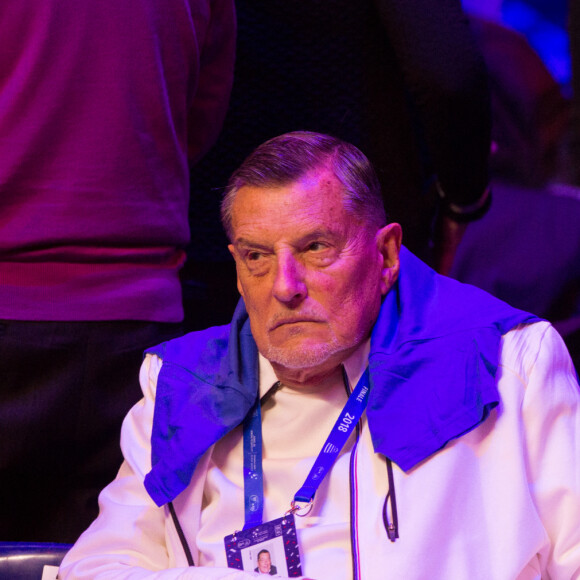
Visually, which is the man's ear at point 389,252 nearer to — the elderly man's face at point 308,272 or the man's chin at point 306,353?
the elderly man's face at point 308,272

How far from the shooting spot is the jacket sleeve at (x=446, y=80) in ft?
7.05

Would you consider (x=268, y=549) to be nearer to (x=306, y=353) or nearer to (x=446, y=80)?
(x=306, y=353)

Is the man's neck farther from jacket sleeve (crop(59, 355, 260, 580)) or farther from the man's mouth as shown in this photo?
jacket sleeve (crop(59, 355, 260, 580))

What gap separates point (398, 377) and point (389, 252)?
0.32 meters

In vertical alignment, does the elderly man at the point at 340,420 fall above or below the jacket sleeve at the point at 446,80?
below

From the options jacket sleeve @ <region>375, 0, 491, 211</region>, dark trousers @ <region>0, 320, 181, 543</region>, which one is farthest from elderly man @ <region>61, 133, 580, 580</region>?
jacket sleeve @ <region>375, 0, 491, 211</region>

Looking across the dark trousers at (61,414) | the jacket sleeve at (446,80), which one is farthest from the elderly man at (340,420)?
the jacket sleeve at (446,80)

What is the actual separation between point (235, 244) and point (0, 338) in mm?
624

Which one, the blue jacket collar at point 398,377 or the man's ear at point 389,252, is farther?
the man's ear at point 389,252

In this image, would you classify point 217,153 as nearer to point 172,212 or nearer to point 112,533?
point 172,212

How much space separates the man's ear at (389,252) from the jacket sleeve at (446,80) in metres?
0.44

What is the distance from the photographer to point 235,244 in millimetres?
1857

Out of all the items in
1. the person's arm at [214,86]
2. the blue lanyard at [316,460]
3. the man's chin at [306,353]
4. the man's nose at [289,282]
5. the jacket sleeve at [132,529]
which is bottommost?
the jacket sleeve at [132,529]

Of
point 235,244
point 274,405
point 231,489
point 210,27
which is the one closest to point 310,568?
point 231,489
